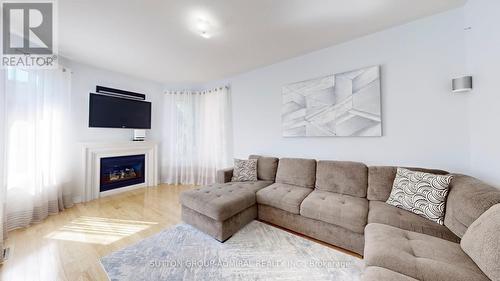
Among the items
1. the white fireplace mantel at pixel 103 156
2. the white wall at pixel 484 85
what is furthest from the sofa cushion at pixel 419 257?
the white fireplace mantel at pixel 103 156

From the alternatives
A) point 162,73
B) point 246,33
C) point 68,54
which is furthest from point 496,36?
point 68,54

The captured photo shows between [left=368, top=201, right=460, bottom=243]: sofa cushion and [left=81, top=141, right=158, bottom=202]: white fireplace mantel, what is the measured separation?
4.19 m

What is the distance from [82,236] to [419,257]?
3115mm

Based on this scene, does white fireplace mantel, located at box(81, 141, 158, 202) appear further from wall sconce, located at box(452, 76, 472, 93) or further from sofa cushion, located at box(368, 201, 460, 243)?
wall sconce, located at box(452, 76, 472, 93)

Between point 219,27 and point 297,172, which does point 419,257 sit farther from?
point 219,27

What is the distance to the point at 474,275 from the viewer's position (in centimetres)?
93

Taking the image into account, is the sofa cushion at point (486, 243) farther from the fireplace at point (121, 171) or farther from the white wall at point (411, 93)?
the fireplace at point (121, 171)

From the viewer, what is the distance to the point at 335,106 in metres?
2.64

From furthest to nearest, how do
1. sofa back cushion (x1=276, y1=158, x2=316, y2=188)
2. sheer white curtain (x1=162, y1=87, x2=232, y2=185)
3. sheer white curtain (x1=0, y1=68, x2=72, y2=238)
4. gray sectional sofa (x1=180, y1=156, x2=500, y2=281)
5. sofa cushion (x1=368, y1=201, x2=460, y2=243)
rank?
1. sheer white curtain (x1=162, y1=87, x2=232, y2=185)
2. sofa back cushion (x1=276, y1=158, x2=316, y2=188)
3. sheer white curtain (x1=0, y1=68, x2=72, y2=238)
4. sofa cushion (x1=368, y1=201, x2=460, y2=243)
5. gray sectional sofa (x1=180, y1=156, x2=500, y2=281)

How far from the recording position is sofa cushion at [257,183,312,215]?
7.01 feet

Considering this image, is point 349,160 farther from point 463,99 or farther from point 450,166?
point 463,99

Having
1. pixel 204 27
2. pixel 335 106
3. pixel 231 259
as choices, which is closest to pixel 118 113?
pixel 204 27

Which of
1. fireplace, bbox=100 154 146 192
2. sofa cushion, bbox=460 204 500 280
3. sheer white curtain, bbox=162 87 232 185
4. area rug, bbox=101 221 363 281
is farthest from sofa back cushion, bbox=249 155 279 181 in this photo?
fireplace, bbox=100 154 146 192

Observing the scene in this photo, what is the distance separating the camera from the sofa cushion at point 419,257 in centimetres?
94
